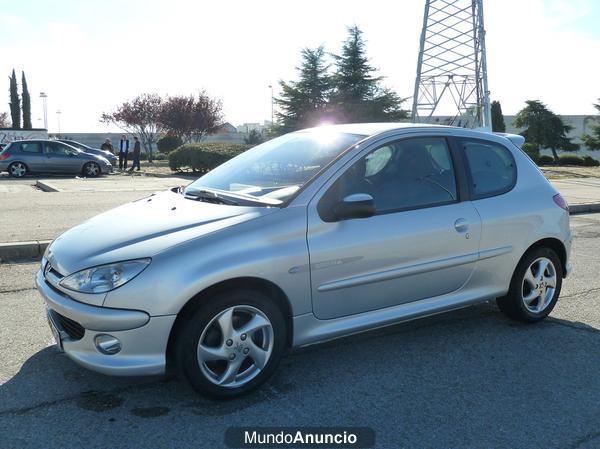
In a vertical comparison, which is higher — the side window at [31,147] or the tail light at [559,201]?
the side window at [31,147]

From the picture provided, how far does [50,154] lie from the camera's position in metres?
21.1

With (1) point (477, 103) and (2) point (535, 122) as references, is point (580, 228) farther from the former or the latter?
(2) point (535, 122)

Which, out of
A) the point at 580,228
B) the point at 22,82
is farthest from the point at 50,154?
the point at 22,82

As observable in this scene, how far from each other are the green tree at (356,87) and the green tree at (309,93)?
962 mm

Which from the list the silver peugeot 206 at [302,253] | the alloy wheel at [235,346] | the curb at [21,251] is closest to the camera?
A: the silver peugeot 206 at [302,253]

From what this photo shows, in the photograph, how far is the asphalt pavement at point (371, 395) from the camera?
2.96 m

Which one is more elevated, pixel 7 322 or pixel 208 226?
pixel 208 226

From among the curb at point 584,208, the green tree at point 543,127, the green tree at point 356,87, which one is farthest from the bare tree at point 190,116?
the curb at point 584,208

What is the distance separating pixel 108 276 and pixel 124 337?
0.34m

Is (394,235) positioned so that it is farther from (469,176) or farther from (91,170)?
(91,170)

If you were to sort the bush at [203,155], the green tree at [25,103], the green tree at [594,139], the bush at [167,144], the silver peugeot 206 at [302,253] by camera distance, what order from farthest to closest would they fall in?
the green tree at [25,103], the bush at [167,144], the green tree at [594,139], the bush at [203,155], the silver peugeot 206 at [302,253]

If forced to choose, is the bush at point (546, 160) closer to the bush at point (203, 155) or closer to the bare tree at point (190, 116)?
the bush at point (203, 155)

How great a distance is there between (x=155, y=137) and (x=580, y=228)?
49102 mm

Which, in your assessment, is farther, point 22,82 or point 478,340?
point 22,82
